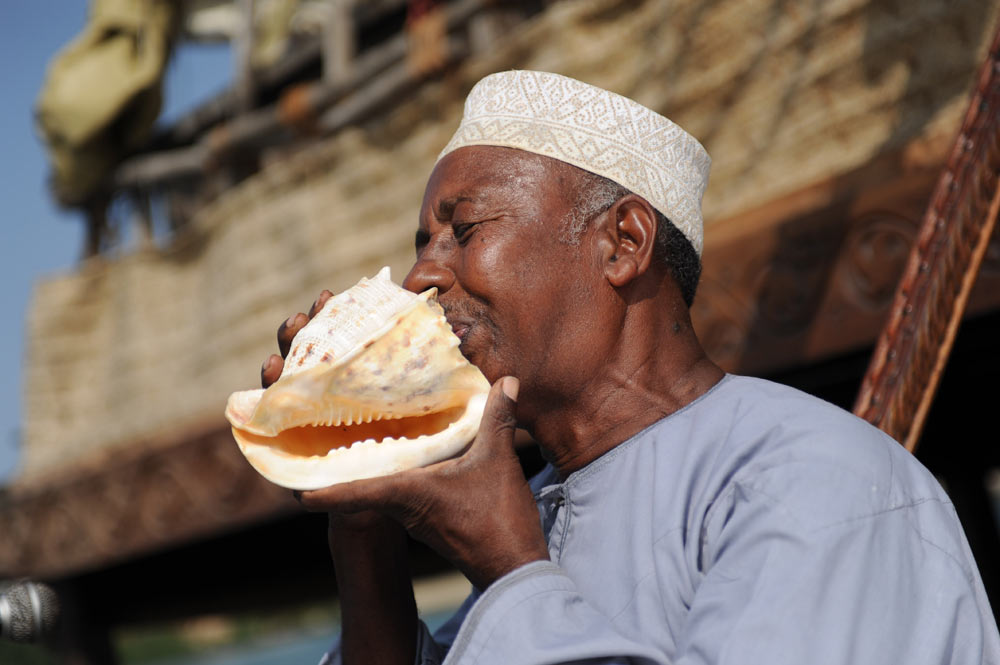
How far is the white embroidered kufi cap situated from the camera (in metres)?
1.68

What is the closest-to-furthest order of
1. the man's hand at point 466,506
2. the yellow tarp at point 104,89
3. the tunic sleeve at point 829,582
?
the tunic sleeve at point 829,582 < the man's hand at point 466,506 < the yellow tarp at point 104,89

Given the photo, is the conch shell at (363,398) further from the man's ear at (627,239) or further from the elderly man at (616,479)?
the man's ear at (627,239)

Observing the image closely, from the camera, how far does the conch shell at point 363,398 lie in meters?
1.34

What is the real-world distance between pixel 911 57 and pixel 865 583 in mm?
2042

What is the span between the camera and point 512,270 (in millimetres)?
1589

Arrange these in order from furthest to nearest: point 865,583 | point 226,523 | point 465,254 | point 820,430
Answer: point 226,523
point 465,254
point 820,430
point 865,583

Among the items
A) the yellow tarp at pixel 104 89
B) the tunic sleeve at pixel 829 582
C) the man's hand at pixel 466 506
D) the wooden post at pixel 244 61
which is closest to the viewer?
the tunic sleeve at pixel 829 582

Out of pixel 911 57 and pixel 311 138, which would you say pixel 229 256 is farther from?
pixel 911 57

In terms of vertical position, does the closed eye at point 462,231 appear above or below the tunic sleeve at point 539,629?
above

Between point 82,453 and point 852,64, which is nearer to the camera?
point 852,64

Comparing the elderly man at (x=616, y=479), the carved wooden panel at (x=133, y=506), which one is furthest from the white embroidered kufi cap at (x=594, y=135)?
the carved wooden panel at (x=133, y=506)

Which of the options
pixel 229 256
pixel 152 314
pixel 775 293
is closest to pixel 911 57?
pixel 775 293

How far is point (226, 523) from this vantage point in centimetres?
468

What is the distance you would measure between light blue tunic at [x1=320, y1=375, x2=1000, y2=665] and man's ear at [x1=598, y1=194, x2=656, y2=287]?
271 millimetres
